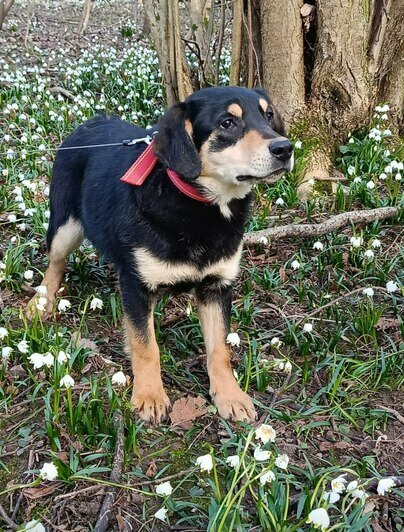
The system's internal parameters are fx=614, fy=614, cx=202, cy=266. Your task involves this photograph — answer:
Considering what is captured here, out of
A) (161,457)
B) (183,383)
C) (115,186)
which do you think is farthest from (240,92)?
(161,457)

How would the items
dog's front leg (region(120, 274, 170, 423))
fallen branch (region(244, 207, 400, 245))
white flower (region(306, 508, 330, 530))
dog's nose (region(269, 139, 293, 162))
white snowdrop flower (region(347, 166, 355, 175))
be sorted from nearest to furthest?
white flower (region(306, 508, 330, 530)), dog's nose (region(269, 139, 293, 162)), dog's front leg (region(120, 274, 170, 423)), fallen branch (region(244, 207, 400, 245)), white snowdrop flower (region(347, 166, 355, 175))

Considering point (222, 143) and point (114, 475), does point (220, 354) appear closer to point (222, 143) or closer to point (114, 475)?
point (114, 475)

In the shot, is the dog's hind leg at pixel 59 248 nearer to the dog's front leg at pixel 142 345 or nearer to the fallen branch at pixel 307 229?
the dog's front leg at pixel 142 345

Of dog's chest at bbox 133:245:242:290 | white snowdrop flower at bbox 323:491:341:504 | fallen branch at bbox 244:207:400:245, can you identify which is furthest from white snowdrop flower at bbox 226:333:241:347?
fallen branch at bbox 244:207:400:245

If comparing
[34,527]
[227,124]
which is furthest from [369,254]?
[34,527]

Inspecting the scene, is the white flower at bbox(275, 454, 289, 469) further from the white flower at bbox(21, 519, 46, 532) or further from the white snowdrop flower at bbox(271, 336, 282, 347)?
the white snowdrop flower at bbox(271, 336, 282, 347)

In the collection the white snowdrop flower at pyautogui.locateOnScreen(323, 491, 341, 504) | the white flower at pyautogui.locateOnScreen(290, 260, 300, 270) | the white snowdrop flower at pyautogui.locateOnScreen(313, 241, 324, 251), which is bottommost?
the white flower at pyautogui.locateOnScreen(290, 260, 300, 270)

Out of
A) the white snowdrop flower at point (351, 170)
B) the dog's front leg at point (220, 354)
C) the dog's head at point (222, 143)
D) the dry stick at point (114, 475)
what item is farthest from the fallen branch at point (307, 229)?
the dry stick at point (114, 475)
